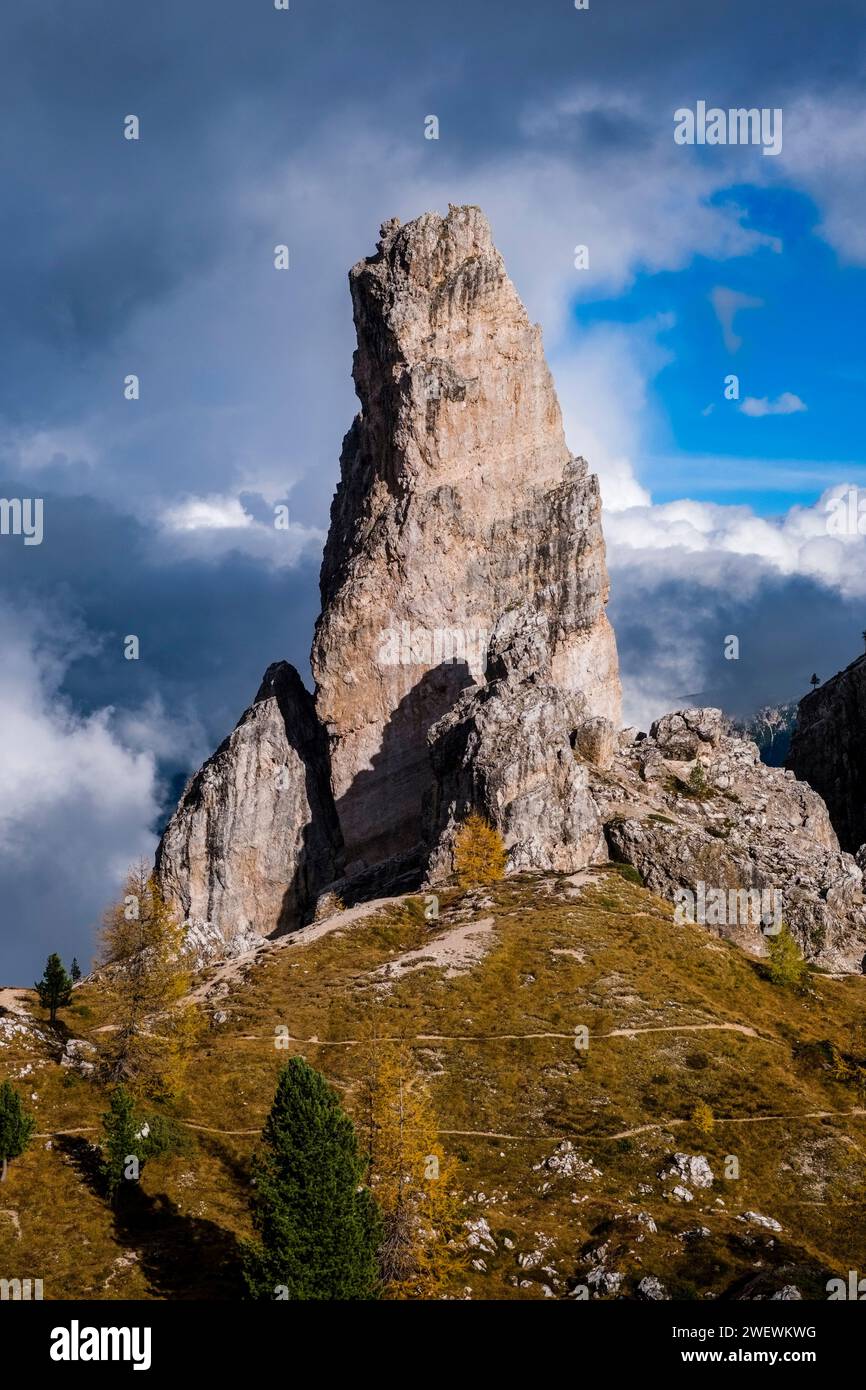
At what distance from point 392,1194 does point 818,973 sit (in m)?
75.9

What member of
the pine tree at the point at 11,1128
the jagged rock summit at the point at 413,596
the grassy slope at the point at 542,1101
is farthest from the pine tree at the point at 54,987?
the jagged rock summit at the point at 413,596

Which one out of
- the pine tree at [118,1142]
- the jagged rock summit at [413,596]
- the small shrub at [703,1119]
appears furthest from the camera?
the jagged rock summit at [413,596]

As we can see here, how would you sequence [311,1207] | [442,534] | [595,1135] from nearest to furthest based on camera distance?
[311,1207] → [595,1135] → [442,534]

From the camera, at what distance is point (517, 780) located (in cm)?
12900

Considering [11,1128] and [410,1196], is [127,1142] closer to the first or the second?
[11,1128]

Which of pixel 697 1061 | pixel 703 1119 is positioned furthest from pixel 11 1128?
pixel 697 1061

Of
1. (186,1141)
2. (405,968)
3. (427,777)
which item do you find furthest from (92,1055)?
(427,777)

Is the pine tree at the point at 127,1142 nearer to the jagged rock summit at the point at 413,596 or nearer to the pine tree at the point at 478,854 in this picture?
the pine tree at the point at 478,854

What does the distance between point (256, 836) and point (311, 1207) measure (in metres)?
131

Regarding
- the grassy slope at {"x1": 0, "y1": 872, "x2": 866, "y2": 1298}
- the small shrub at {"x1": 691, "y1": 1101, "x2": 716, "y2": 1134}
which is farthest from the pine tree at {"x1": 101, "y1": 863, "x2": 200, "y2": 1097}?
the small shrub at {"x1": 691, "y1": 1101, "x2": 716, "y2": 1134}

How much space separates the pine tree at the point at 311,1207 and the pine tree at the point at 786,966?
6616 cm

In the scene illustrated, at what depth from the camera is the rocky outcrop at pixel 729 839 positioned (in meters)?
130

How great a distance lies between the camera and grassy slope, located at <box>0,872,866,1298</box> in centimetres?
5653

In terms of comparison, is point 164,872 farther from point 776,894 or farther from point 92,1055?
point 92,1055
